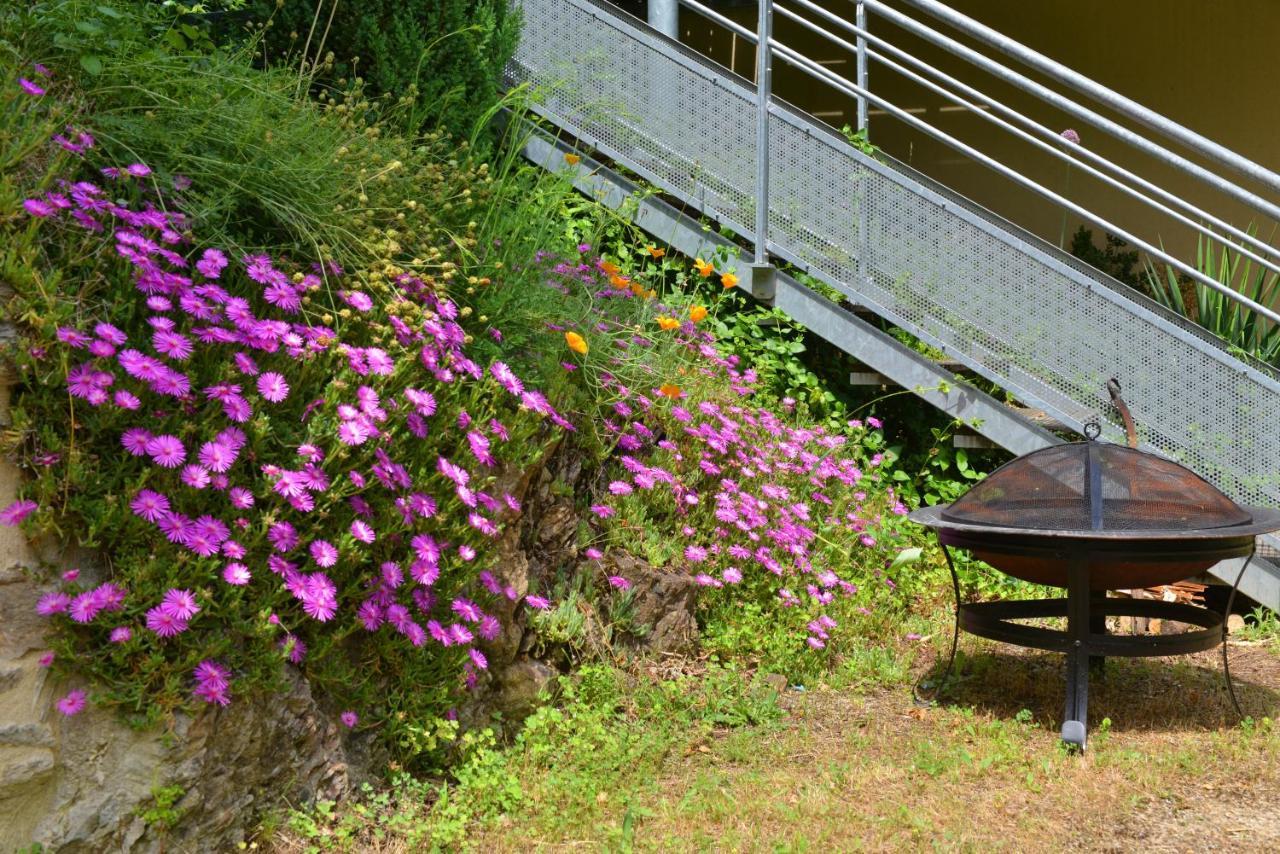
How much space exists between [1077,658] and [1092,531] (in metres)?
0.47

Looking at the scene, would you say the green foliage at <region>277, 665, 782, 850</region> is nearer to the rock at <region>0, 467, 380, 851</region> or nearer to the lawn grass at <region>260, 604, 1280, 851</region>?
the lawn grass at <region>260, 604, 1280, 851</region>

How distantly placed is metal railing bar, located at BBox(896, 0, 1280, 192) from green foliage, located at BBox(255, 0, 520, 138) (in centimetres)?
188

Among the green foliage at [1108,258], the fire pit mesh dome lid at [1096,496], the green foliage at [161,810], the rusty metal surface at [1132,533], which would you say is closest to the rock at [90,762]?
the green foliage at [161,810]

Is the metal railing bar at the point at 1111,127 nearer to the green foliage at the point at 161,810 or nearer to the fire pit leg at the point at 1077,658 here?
the fire pit leg at the point at 1077,658

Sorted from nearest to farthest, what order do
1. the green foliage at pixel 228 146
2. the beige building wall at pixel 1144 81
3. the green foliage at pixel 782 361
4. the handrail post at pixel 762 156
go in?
1. the green foliage at pixel 228 146
2. the handrail post at pixel 762 156
3. the green foliage at pixel 782 361
4. the beige building wall at pixel 1144 81

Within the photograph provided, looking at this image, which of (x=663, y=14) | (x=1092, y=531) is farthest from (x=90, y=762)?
(x=663, y=14)

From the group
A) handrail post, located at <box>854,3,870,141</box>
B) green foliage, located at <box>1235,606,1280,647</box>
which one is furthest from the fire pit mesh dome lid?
handrail post, located at <box>854,3,870,141</box>

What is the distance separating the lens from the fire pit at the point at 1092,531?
12.6ft

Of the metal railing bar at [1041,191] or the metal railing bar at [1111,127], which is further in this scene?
the metal railing bar at [1041,191]

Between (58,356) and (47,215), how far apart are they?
39cm

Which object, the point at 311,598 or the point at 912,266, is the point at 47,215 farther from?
the point at 912,266

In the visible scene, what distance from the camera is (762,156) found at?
5.72 m

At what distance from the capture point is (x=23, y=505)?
2.61 m

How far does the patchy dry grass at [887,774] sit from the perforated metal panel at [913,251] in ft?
3.83
